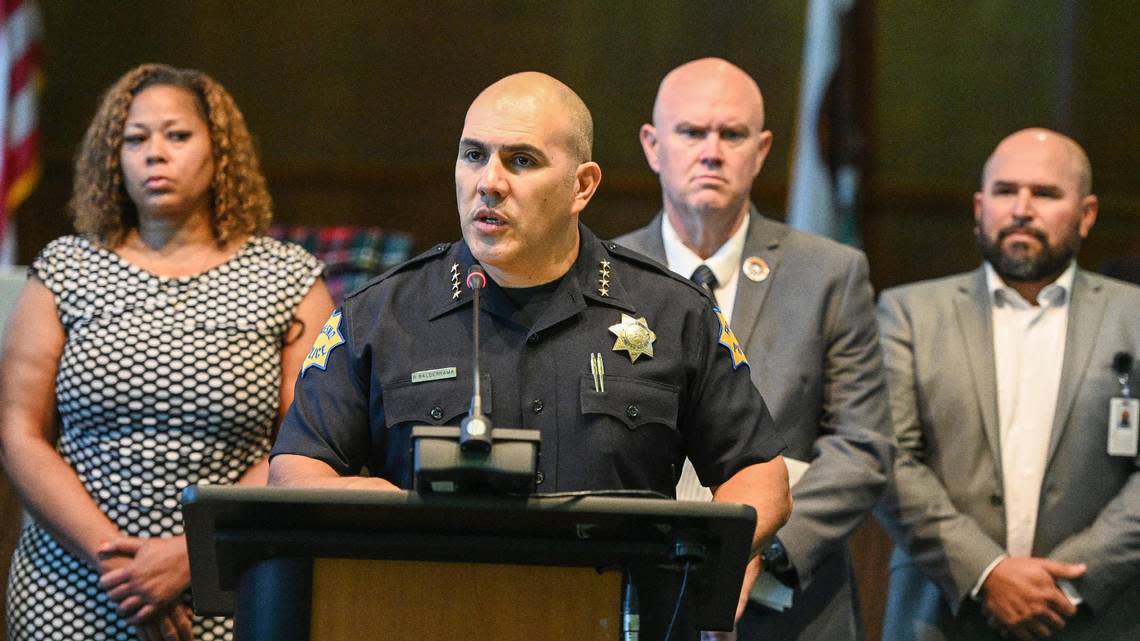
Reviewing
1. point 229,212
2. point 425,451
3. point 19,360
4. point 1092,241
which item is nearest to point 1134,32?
point 1092,241

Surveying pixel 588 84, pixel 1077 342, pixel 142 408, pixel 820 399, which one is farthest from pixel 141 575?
pixel 588 84

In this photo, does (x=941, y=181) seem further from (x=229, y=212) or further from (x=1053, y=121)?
(x=229, y=212)

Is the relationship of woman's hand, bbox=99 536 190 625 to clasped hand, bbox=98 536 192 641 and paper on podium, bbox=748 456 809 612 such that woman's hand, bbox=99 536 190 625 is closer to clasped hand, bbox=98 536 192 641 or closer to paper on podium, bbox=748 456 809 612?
clasped hand, bbox=98 536 192 641

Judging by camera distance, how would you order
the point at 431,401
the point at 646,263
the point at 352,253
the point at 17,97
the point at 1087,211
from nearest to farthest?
1. the point at 431,401
2. the point at 646,263
3. the point at 1087,211
4. the point at 352,253
5. the point at 17,97

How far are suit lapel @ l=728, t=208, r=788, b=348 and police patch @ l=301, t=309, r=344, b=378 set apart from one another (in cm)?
97

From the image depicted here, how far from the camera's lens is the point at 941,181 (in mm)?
6984

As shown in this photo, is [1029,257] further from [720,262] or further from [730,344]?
[730,344]

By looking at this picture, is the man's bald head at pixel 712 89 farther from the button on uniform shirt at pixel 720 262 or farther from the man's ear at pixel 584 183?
the man's ear at pixel 584 183

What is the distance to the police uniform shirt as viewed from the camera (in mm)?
2215

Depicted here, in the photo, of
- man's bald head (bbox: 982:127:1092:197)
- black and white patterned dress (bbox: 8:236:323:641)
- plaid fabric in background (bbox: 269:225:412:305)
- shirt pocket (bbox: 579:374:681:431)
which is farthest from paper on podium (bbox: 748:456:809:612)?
plaid fabric in background (bbox: 269:225:412:305)

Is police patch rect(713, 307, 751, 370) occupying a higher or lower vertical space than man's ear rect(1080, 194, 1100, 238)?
lower

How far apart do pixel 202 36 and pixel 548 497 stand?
5.55 meters

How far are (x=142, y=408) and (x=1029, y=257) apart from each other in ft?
6.44

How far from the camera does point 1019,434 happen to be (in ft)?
10.7
